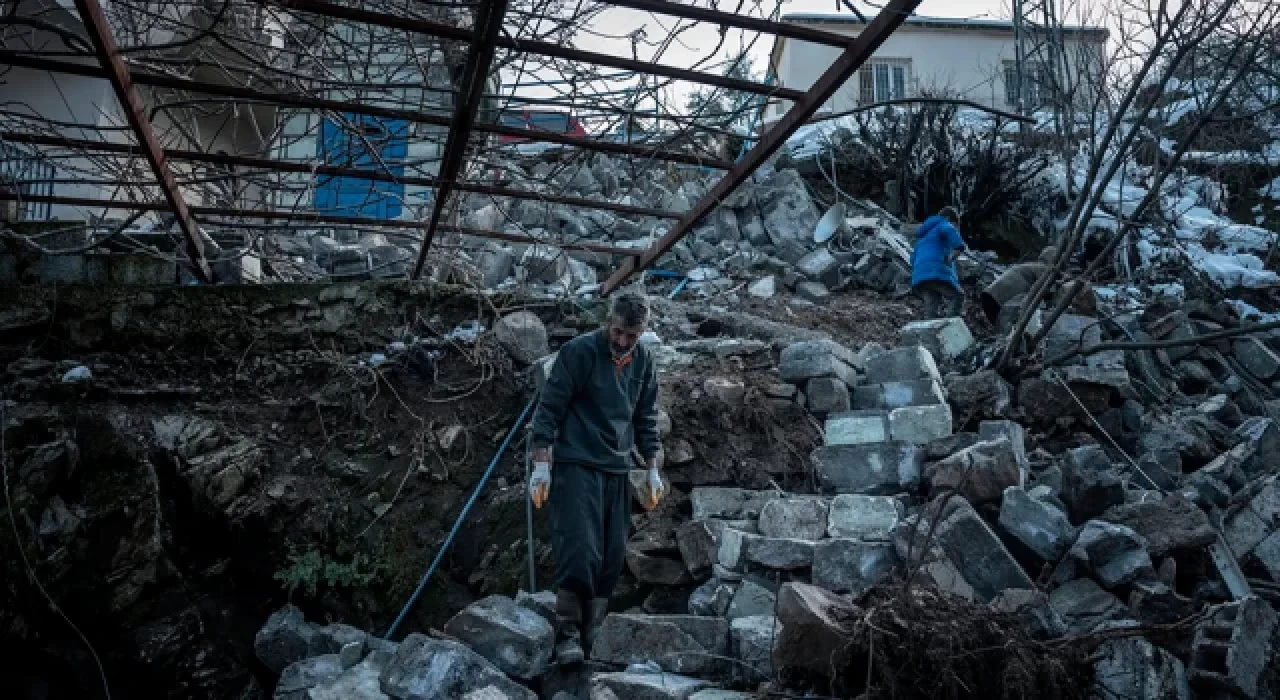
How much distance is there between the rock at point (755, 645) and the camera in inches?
126

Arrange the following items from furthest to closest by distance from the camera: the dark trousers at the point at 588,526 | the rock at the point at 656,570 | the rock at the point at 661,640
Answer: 1. the rock at the point at 656,570
2. the dark trousers at the point at 588,526
3. the rock at the point at 661,640

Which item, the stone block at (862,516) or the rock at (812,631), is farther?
the stone block at (862,516)

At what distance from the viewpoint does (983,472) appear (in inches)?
169

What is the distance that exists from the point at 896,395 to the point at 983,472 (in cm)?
124

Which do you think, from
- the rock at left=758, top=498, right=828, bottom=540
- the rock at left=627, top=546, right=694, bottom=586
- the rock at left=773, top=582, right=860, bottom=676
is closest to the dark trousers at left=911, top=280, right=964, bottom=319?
the rock at left=758, top=498, right=828, bottom=540

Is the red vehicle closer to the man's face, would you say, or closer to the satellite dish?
the man's face

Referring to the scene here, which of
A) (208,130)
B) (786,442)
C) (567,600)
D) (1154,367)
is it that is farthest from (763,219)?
(567,600)

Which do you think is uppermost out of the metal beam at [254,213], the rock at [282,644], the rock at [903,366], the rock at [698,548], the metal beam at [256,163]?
the metal beam at [256,163]

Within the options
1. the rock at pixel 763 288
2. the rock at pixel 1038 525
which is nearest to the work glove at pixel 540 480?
the rock at pixel 1038 525

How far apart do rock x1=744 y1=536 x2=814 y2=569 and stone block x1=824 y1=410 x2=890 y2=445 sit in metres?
1.22

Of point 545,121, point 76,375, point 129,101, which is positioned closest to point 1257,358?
point 545,121

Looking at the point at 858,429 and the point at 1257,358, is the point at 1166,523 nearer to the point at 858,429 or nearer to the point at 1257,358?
the point at 858,429

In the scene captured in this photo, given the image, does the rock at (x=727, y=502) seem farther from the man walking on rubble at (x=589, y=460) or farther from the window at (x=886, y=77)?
the window at (x=886, y=77)

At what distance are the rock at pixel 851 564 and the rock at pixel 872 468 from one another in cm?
97
